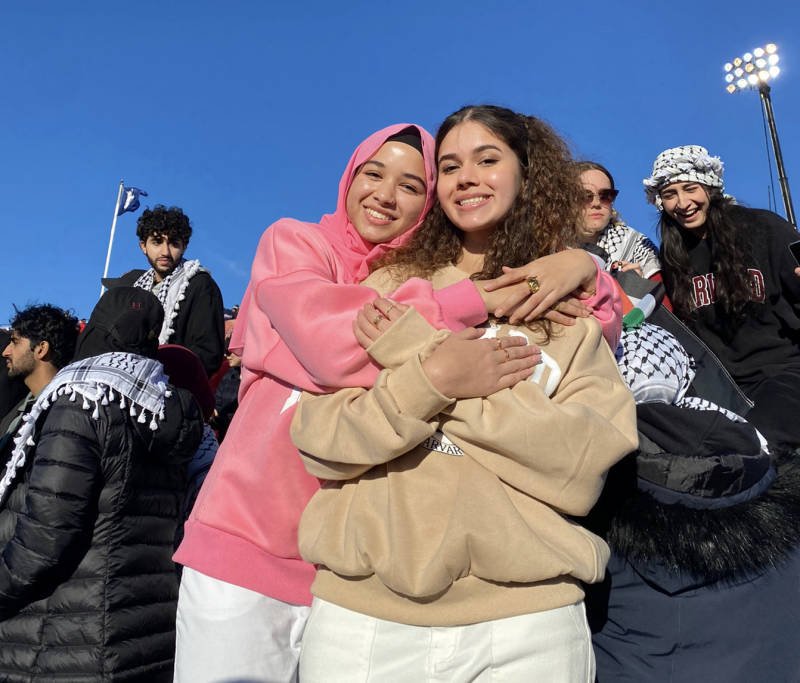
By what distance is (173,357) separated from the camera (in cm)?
345

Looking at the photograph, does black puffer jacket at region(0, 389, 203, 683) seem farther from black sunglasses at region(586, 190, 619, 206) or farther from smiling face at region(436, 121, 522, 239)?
black sunglasses at region(586, 190, 619, 206)

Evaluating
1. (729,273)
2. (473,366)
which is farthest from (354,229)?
(729,273)

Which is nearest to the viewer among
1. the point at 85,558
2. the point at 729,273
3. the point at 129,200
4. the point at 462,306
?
the point at 462,306

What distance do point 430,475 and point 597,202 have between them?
2411mm

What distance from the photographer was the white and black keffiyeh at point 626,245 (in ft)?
11.9

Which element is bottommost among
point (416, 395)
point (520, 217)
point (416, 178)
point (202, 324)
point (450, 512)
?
point (450, 512)

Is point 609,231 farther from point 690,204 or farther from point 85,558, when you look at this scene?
point 85,558

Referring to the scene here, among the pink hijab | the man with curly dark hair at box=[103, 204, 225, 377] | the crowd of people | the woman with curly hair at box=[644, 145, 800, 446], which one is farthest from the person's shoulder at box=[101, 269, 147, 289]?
the woman with curly hair at box=[644, 145, 800, 446]

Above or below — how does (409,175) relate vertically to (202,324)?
below

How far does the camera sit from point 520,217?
2.11 m

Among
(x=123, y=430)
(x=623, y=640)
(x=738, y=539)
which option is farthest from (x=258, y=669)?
(x=738, y=539)

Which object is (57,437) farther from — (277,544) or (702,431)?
(702,431)

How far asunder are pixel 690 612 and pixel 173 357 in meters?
2.71

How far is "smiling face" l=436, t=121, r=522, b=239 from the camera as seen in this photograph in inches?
81.4
